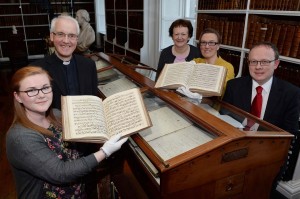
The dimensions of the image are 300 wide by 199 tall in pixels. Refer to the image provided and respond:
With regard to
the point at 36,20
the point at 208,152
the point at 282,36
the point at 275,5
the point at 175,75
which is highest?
the point at 275,5

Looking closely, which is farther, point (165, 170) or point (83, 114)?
point (83, 114)

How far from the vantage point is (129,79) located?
2400 millimetres

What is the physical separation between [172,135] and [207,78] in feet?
1.68

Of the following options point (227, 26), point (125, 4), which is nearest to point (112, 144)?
point (227, 26)

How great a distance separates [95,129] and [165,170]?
1.44 feet

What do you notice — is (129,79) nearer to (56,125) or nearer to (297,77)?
(56,125)

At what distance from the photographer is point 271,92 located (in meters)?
1.81

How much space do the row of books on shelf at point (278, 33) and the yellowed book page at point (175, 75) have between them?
4.18ft

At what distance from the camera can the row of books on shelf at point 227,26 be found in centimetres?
305

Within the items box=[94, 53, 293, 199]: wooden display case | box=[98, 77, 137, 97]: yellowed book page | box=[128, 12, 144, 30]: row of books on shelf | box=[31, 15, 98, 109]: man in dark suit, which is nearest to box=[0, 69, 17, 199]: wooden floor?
box=[31, 15, 98, 109]: man in dark suit

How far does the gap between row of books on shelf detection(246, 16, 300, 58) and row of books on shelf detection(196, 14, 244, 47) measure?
7.0 inches

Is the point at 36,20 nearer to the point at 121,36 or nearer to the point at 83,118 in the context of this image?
the point at 121,36

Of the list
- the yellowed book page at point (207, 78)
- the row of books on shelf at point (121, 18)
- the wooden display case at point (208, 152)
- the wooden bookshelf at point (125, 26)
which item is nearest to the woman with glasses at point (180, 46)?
the yellowed book page at point (207, 78)

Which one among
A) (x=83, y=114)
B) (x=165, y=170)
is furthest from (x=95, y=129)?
(x=165, y=170)
